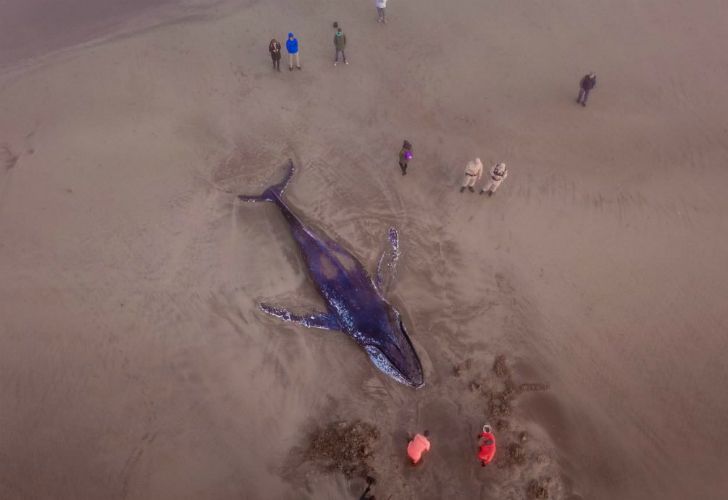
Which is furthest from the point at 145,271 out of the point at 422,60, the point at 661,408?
the point at 661,408

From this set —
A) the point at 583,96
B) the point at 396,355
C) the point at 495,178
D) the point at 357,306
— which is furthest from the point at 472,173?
the point at 583,96

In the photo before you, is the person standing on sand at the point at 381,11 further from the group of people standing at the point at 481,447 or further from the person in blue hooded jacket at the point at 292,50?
the group of people standing at the point at 481,447

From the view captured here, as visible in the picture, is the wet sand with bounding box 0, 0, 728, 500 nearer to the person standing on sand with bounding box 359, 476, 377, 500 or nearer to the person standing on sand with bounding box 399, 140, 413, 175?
the person standing on sand with bounding box 359, 476, 377, 500

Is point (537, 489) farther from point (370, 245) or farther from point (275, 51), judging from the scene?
point (275, 51)

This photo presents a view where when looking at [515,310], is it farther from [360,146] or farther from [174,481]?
[174,481]

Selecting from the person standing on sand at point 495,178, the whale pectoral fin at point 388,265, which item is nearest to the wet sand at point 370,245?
the whale pectoral fin at point 388,265

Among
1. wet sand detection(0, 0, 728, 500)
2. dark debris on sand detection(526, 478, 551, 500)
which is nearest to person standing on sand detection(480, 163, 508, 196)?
wet sand detection(0, 0, 728, 500)
